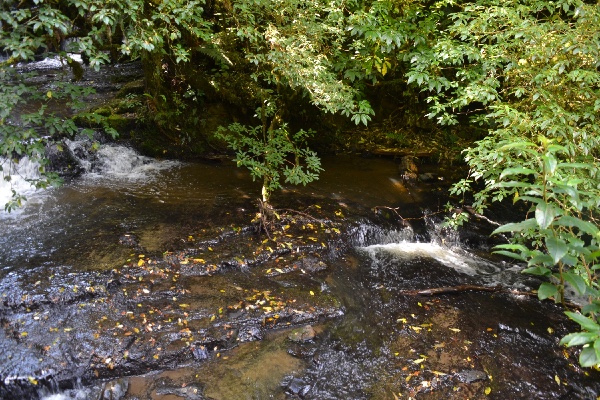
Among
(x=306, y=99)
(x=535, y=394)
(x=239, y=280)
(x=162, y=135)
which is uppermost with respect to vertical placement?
(x=306, y=99)

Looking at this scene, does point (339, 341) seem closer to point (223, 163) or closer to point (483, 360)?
point (483, 360)

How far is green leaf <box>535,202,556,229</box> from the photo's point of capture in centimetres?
209

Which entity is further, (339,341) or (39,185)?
(339,341)

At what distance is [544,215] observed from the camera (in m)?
2.12

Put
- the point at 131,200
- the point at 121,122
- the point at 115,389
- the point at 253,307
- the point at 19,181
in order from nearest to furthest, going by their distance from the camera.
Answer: the point at 115,389, the point at 253,307, the point at 131,200, the point at 19,181, the point at 121,122

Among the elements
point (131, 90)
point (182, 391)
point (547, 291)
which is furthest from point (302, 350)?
point (131, 90)

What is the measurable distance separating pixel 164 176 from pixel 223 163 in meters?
1.20

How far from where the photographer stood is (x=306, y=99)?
362 inches

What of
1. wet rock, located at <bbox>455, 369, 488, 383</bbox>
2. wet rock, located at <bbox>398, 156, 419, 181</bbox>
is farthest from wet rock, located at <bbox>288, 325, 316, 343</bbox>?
wet rock, located at <bbox>398, 156, 419, 181</bbox>

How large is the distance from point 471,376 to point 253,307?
2280 mm

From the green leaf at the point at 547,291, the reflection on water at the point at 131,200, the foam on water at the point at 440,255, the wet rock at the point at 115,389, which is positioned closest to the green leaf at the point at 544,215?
the green leaf at the point at 547,291

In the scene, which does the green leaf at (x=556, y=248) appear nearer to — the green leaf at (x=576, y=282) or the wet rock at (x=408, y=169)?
the green leaf at (x=576, y=282)

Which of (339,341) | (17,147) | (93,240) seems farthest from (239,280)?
(17,147)

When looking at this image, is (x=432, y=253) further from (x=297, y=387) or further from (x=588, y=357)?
(x=588, y=357)
